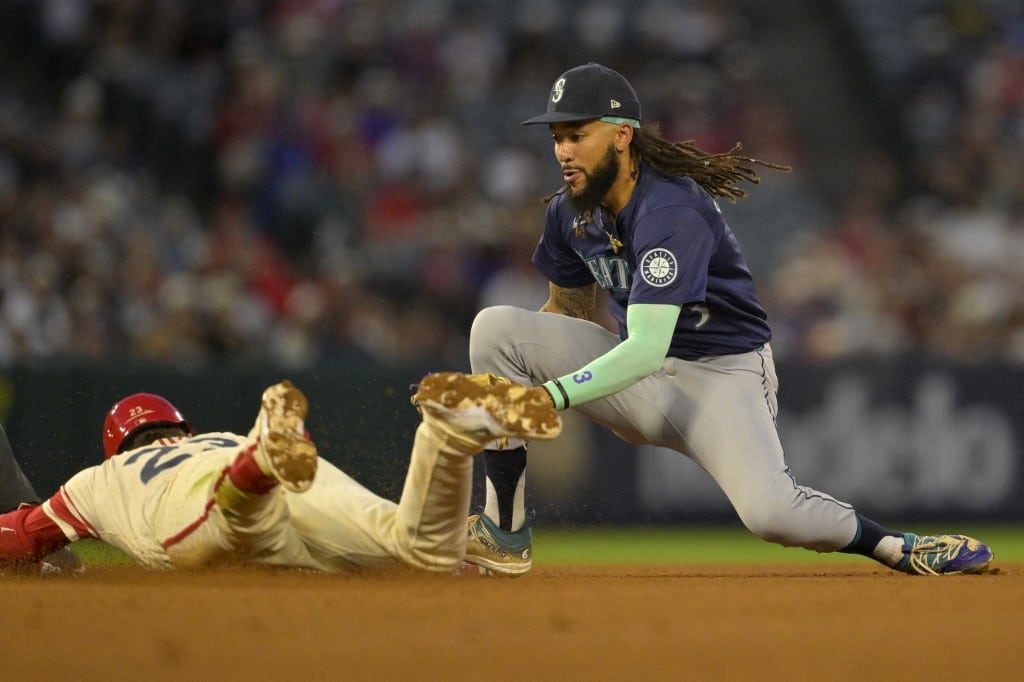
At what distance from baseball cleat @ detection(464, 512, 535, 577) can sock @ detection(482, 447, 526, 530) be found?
0.04 metres

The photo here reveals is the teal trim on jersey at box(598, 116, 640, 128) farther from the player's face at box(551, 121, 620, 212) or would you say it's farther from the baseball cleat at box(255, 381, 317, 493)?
the baseball cleat at box(255, 381, 317, 493)

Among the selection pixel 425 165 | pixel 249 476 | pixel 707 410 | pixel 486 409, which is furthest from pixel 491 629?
pixel 425 165

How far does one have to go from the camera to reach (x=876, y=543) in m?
5.69

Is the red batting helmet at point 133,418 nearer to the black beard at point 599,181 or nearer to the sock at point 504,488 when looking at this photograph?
the sock at point 504,488

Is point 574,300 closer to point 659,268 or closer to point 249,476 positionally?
point 659,268

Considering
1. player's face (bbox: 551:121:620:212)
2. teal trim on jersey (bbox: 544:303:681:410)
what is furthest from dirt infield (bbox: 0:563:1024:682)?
player's face (bbox: 551:121:620:212)

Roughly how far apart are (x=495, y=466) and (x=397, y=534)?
81 cm

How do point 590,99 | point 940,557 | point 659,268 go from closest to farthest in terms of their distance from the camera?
1. point 659,268
2. point 590,99
3. point 940,557

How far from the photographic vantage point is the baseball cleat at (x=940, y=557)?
5.72 metres

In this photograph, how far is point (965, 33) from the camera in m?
14.1

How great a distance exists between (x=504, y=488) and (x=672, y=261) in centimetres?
115

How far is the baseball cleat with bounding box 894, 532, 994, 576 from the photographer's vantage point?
572cm

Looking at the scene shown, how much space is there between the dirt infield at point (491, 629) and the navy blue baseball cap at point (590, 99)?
1.75m

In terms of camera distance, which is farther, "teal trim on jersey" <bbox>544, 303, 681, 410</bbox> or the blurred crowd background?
the blurred crowd background
